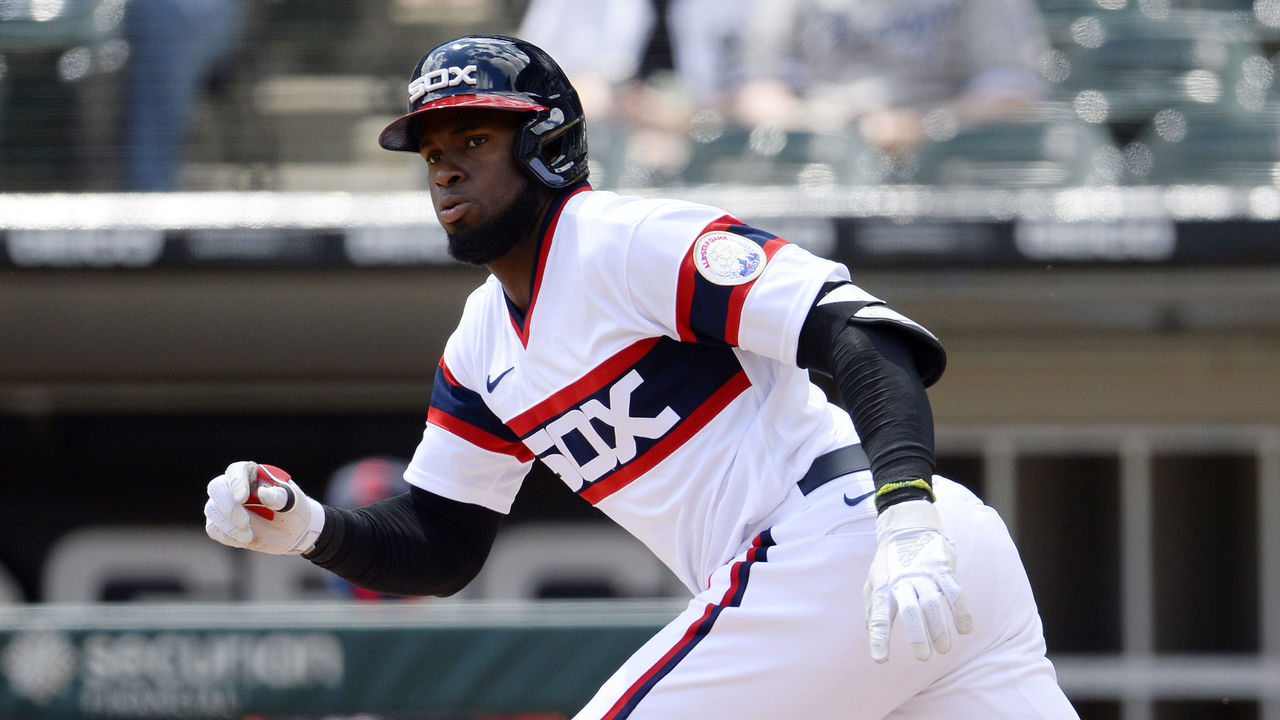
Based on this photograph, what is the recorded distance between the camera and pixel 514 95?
220 centimetres

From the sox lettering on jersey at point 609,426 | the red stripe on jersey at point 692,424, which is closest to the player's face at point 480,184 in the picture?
the sox lettering on jersey at point 609,426

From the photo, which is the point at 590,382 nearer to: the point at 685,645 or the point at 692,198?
the point at 685,645

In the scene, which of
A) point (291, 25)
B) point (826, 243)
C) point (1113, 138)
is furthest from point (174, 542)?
point (1113, 138)

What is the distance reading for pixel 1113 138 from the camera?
18.1 feet

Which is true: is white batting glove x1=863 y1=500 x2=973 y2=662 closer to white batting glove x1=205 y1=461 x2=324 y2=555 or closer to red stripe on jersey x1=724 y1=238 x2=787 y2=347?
red stripe on jersey x1=724 y1=238 x2=787 y2=347

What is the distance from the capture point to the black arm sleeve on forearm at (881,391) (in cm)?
179

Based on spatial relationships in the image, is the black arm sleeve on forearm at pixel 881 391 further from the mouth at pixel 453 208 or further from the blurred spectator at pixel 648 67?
the blurred spectator at pixel 648 67

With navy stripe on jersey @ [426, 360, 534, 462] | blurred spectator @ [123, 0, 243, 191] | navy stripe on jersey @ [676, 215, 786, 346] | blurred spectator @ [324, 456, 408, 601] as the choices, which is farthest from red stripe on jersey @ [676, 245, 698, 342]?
blurred spectator @ [123, 0, 243, 191]

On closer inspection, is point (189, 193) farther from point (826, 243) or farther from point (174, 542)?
point (826, 243)

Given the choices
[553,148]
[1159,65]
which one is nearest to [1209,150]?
[1159,65]

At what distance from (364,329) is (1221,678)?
3789 mm

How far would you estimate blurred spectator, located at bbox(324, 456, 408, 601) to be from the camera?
208 inches

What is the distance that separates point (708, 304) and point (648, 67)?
3.69 m

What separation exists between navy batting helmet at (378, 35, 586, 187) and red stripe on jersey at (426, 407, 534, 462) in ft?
1.53
